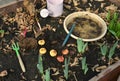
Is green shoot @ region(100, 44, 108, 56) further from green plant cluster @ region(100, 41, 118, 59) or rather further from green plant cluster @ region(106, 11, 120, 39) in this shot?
green plant cluster @ region(106, 11, 120, 39)

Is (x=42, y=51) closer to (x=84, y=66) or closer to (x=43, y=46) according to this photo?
(x=43, y=46)

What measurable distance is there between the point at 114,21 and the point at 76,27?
0.68ft

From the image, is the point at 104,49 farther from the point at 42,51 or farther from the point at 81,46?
the point at 42,51

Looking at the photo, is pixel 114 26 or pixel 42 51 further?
pixel 114 26

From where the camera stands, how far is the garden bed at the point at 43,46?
45.6 inches

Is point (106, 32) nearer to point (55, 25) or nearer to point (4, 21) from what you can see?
point (55, 25)

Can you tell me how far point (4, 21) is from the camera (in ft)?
4.50

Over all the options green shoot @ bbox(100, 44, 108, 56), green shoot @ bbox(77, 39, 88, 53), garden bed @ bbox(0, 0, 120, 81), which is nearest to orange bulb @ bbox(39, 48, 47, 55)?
garden bed @ bbox(0, 0, 120, 81)

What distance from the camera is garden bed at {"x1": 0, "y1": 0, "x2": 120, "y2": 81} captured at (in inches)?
45.6

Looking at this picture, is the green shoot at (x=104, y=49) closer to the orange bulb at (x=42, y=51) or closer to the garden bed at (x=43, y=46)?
the garden bed at (x=43, y=46)

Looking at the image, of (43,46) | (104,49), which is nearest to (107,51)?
(104,49)

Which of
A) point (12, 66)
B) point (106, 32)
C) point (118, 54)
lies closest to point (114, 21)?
point (106, 32)

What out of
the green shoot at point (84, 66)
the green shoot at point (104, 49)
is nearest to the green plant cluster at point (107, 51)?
the green shoot at point (104, 49)

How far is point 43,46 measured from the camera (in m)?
1.27
